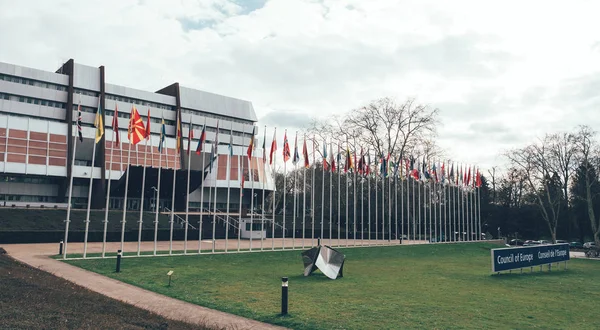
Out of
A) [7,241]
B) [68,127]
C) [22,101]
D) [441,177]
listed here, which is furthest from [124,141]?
[441,177]

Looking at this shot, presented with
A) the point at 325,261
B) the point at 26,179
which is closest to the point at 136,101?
the point at 26,179

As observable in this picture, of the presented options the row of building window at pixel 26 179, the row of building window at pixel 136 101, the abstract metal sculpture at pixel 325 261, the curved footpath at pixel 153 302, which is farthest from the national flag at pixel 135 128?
the row of building window at pixel 136 101

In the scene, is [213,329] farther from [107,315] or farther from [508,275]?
[508,275]

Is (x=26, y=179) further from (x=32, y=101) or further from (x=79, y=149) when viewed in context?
(x=32, y=101)

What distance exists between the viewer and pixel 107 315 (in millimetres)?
9617

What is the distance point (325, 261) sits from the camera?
1953cm

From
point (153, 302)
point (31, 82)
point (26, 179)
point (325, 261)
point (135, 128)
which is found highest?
point (31, 82)

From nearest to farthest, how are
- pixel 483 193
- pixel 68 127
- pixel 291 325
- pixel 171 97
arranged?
pixel 291 325 < pixel 68 127 < pixel 171 97 < pixel 483 193

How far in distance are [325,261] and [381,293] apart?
435 centimetres

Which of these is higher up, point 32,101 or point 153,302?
point 32,101

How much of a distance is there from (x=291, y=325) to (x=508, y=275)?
1568cm

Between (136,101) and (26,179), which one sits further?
(136,101)

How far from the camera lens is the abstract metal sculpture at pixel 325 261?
753 inches

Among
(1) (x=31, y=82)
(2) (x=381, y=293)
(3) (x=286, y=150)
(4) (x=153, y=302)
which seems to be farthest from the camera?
(1) (x=31, y=82)
